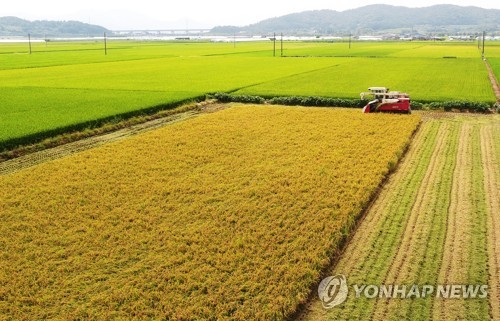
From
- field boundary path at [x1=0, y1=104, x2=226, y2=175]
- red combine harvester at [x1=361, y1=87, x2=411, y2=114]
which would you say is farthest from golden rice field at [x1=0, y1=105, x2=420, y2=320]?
red combine harvester at [x1=361, y1=87, x2=411, y2=114]

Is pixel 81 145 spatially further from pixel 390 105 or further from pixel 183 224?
pixel 390 105

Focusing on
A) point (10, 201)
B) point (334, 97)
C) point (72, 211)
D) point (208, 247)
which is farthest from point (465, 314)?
point (334, 97)

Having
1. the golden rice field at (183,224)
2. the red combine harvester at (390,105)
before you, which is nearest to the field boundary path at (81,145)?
the golden rice field at (183,224)

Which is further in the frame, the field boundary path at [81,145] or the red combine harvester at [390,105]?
the red combine harvester at [390,105]

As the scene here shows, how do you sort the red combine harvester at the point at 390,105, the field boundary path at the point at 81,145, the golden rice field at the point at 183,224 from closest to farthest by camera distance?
the golden rice field at the point at 183,224 → the field boundary path at the point at 81,145 → the red combine harvester at the point at 390,105

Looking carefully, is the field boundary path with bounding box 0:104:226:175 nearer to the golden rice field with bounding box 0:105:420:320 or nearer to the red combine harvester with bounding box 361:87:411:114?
the golden rice field with bounding box 0:105:420:320

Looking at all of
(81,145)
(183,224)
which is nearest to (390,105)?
(81,145)

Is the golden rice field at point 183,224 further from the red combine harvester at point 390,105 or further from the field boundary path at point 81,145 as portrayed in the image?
the red combine harvester at point 390,105

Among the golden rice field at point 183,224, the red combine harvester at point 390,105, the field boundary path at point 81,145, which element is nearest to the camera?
the golden rice field at point 183,224
